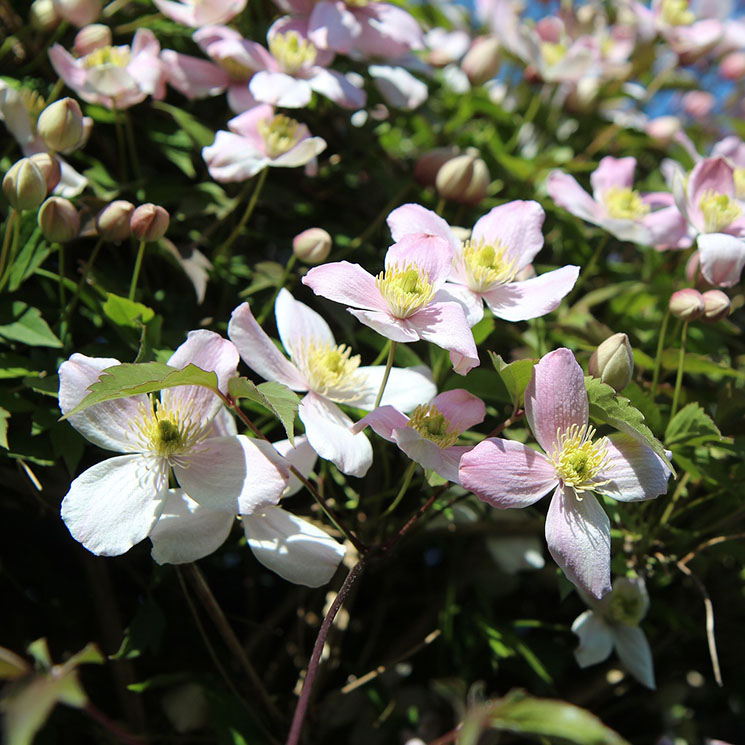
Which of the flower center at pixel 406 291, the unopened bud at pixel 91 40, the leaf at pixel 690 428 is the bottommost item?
the leaf at pixel 690 428

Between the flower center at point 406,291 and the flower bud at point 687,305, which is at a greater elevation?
the flower center at point 406,291

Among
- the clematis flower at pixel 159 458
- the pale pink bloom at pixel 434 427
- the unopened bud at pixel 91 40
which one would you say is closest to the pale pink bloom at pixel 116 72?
the unopened bud at pixel 91 40

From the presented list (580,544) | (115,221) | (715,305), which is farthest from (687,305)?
(115,221)

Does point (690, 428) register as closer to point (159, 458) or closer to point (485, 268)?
point (485, 268)

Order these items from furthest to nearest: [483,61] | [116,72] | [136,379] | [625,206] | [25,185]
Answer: [483,61] → [625,206] → [116,72] → [25,185] → [136,379]

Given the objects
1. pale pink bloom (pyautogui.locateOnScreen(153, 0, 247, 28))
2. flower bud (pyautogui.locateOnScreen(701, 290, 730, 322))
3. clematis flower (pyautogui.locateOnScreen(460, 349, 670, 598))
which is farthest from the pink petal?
pale pink bloom (pyautogui.locateOnScreen(153, 0, 247, 28))

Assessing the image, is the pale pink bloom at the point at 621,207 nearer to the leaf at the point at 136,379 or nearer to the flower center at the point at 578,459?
the flower center at the point at 578,459
